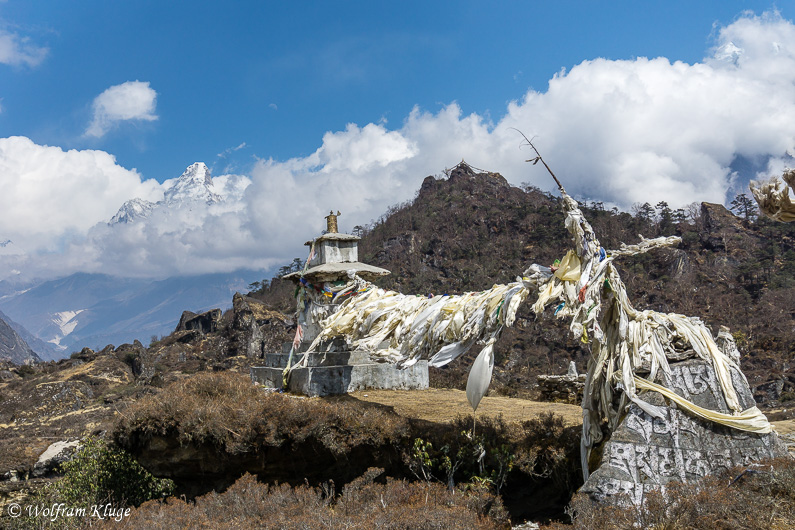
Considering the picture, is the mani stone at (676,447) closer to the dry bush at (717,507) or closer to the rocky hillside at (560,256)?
the dry bush at (717,507)

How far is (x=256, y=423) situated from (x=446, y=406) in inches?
142

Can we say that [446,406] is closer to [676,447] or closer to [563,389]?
[563,389]

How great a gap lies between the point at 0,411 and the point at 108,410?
7.24 meters

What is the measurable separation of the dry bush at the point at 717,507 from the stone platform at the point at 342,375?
6725 millimetres

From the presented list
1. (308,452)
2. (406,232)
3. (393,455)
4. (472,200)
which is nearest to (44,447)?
(308,452)

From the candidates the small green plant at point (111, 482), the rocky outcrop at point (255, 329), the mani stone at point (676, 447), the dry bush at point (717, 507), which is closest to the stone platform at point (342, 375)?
the small green plant at point (111, 482)

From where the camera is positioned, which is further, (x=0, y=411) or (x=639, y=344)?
(x=0, y=411)

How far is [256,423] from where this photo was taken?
8.16m

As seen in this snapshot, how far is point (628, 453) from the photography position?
17.9 feet

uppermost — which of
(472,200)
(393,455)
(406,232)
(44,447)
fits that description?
(472,200)

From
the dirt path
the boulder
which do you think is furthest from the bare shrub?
the boulder

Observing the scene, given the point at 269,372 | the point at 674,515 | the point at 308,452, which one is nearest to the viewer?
the point at 674,515

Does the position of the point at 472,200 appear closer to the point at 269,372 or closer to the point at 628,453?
the point at 269,372

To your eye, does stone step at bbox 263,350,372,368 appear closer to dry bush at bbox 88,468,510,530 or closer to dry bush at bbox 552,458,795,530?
dry bush at bbox 88,468,510,530
